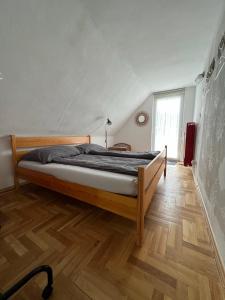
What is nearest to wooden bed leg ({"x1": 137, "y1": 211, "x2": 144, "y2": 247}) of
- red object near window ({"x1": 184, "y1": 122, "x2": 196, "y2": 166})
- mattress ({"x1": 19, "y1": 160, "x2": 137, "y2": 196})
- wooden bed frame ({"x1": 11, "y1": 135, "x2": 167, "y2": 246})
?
wooden bed frame ({"x1": 11, "y1": 135, "x2": 167, "y2": 246})

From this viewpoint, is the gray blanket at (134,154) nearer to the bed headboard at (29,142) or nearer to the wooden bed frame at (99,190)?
the wooden bed frame at (99,190)

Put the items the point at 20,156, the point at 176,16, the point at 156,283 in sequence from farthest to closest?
the point at 20,156
the point at 176,16
the point at 156,283

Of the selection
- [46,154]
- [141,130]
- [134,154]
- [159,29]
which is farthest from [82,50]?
[141,130]

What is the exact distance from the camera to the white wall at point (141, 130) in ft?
14.3

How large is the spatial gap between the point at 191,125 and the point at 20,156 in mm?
3801

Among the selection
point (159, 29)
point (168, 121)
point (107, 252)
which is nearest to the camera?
point (107, 252)

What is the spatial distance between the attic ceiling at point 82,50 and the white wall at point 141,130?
4.28 ft

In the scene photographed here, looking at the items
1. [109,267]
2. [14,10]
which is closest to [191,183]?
[109,267]

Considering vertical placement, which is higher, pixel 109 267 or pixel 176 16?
pixel 176 16

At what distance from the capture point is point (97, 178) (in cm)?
156

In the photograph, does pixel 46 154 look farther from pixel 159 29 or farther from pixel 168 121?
pixel 168 121

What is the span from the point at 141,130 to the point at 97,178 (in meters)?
3.79

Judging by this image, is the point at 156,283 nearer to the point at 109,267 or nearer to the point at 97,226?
the point at 109,267

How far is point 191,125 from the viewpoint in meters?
3.53
